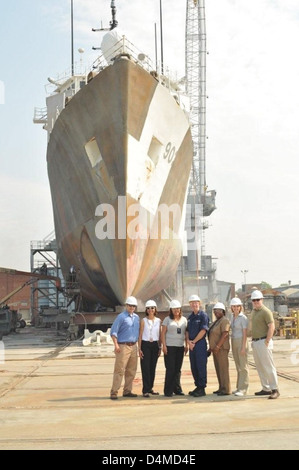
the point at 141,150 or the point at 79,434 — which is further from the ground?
the point at 141,150

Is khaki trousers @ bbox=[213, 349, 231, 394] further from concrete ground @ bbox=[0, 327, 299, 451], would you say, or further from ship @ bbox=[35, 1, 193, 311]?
ship @ bbox=[35, 1, 193, 311]

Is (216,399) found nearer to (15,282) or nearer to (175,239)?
(175,239)

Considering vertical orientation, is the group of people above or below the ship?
below

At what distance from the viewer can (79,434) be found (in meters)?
5.25

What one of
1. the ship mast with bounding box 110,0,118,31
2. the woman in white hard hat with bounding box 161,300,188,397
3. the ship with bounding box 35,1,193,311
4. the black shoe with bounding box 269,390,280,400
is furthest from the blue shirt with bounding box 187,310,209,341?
the ship mast with bounding box 110,0,118,31

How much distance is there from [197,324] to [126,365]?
1.15 meters

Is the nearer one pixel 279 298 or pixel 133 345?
pixel 133 345

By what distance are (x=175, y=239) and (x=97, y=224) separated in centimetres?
399

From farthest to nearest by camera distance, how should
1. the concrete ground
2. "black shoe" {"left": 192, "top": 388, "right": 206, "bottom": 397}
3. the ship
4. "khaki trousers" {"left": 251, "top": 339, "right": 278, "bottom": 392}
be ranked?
the ship
"black shoe" {"left": 192, "top": 388, "right": 206, "bottom": 397}
"khaki trousers" {"left": 251, "top": 339, "right": 278, "bottom": 392}
the concrete ground

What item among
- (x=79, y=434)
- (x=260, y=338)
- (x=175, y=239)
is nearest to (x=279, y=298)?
(x=175, y=239)

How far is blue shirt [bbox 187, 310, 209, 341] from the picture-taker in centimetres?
771

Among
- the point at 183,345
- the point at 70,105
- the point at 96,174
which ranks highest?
the point at 70,105

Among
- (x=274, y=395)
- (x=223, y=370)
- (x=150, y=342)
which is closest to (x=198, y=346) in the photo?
(x=223, y=370)

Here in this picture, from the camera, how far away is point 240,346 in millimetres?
7750
